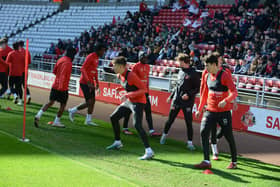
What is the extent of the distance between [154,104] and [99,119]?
3.10 meters

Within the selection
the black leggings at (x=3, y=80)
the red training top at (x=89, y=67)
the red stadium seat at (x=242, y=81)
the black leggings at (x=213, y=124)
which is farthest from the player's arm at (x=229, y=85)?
the black leggings at (x=3, y=80)

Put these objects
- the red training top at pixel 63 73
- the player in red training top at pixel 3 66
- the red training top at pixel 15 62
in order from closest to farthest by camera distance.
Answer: the red training top at pixel 63 73
the red training top at pixel 15 62
the player in red training top at pixel 3 66

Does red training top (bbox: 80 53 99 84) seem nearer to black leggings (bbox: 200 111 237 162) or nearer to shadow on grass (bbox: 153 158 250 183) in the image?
shadow on grass (bbox: 153 158 250 183)

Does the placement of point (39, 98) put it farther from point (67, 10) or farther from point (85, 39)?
point (67, 10)

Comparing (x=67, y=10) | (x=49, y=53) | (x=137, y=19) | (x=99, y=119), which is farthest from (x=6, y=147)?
(x=67, y=10)

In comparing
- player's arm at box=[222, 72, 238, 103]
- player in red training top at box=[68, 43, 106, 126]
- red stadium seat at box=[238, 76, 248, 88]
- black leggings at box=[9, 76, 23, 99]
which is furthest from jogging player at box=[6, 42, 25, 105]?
player's arm at box=[222, 72, 238, 103]

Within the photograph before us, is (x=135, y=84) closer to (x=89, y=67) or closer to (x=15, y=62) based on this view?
(x=89, y=67)

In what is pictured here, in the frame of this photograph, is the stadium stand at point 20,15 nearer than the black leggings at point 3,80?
No

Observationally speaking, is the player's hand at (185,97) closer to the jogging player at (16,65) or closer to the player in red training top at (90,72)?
the player in red training top at (90,72)

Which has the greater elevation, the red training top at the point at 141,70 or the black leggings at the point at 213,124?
the red training top at the point at 141,70

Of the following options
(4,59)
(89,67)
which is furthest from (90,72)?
(4,59)

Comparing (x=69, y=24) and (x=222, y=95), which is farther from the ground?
(x=69, y=24)

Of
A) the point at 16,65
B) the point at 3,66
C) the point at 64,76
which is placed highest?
the point at 64,76

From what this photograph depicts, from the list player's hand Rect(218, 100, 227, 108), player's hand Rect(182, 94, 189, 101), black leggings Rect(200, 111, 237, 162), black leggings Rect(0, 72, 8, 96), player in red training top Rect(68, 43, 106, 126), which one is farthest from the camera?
black leggings Rect(0, 72, 8, 96)
